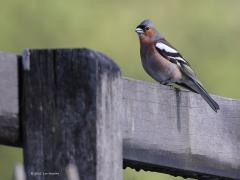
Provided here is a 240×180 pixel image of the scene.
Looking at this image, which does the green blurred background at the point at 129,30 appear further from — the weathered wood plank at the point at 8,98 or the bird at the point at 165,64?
the weathered wood plank at the point at 8,98

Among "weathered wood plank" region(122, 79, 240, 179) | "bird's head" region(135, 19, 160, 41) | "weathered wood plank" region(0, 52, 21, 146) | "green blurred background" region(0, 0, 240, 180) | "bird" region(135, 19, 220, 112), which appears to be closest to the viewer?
"weathered wood plank" region(0, 52, 21, 146)

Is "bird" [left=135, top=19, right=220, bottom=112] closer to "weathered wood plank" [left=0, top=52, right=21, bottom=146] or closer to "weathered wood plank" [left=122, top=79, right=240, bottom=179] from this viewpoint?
"weathered wood plank" [left=122, top=79, right=240, bottom=179]

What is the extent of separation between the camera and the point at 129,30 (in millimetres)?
9680

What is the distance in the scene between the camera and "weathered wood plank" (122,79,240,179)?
3029mm

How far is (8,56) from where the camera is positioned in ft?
8.50

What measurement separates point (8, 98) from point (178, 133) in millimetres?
852

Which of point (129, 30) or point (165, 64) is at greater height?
point (129, 30)

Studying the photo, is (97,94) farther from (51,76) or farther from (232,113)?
(232,113)

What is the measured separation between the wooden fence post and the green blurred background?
5.93 m

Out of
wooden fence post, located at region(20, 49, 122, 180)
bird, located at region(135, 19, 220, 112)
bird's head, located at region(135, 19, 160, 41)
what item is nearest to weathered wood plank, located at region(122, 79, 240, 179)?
wooden fence post, located at region(20, 49, 122, 180)

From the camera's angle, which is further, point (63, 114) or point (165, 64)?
point (165, 64)

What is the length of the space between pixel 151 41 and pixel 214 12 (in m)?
3.54

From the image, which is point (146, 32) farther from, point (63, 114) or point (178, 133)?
point (63, 114)

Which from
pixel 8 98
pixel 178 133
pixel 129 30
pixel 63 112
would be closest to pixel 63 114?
pixel 63 112
